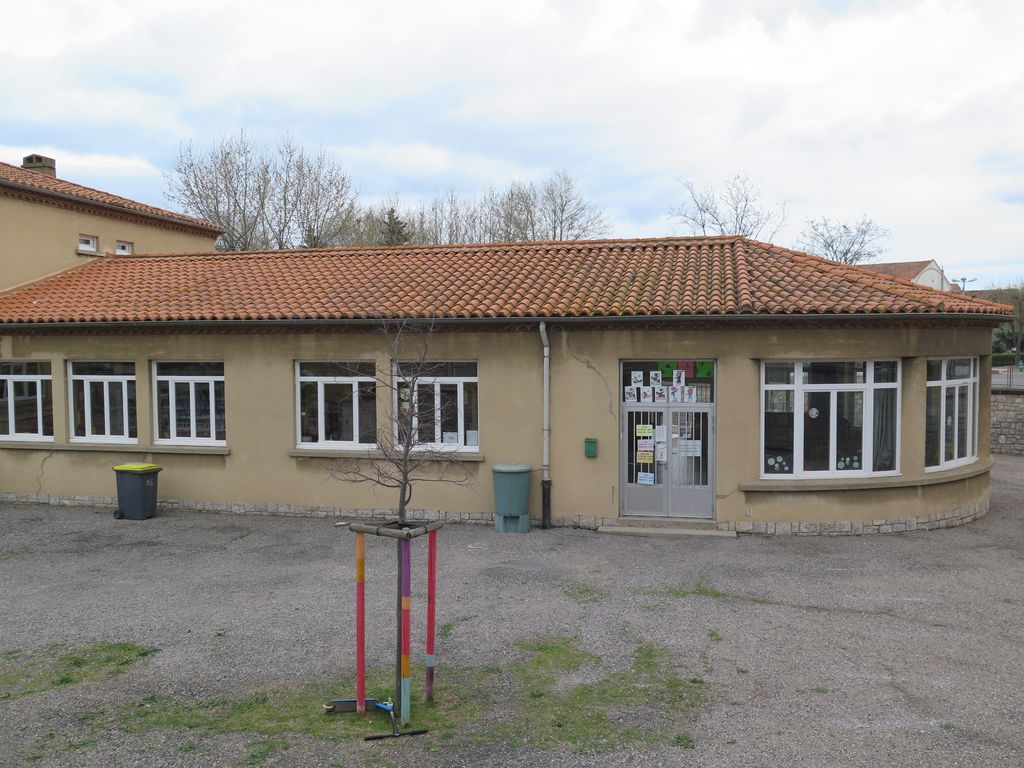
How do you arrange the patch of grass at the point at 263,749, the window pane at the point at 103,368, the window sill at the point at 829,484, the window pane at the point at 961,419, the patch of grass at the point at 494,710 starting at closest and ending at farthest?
the patch of grass at the point at 263,749 → the patch of grass at the point at 494,710 → the window sill at the point at 829,484 → the window pane at the point at 961,419 → the window pane at the point at 103,368

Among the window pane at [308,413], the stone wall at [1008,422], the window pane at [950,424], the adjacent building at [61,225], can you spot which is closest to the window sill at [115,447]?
the window pane at [308,413]

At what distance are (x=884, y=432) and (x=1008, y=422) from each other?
40.5 ft

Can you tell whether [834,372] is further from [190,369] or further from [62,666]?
[190,369]

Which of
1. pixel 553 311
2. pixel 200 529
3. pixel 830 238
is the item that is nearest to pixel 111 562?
pixel 200 529

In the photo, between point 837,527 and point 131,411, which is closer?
point 837,527

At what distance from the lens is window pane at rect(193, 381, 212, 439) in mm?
14367

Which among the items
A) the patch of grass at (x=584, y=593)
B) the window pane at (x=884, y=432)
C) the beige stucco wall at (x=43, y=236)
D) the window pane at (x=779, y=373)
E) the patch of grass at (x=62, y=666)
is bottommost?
the patch of grass at (x=584, y=593)

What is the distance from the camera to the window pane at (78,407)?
49.2 ft

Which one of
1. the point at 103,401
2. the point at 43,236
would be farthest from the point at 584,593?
the point at 43,236

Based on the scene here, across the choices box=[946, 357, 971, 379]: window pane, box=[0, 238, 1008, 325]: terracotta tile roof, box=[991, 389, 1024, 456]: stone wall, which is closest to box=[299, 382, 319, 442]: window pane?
box=[0, 238, 1008, 325]: terracotta tile roof

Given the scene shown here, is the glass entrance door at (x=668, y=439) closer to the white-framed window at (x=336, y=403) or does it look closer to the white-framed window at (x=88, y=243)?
the white-framed window at (x=336, y=403)

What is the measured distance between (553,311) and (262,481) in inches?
233

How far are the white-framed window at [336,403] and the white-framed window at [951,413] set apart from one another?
905 cm

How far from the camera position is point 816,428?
1238 cm
